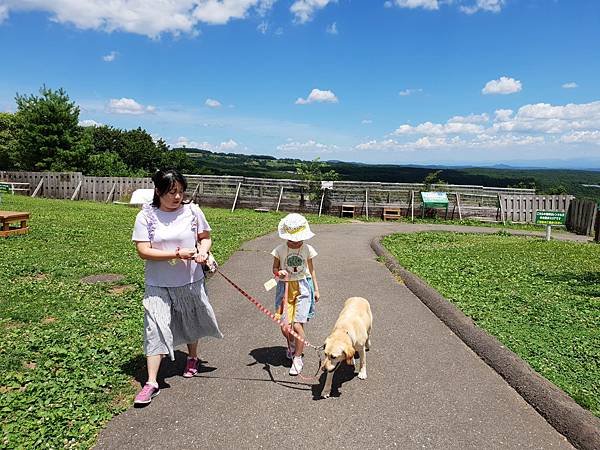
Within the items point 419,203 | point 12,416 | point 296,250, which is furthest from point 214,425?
point 419,203

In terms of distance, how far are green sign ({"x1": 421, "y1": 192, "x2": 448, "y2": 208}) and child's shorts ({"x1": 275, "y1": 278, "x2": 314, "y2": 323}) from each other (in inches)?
807

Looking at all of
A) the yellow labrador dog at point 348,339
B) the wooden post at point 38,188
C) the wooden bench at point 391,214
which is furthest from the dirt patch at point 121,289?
the wooden post at point 38,188

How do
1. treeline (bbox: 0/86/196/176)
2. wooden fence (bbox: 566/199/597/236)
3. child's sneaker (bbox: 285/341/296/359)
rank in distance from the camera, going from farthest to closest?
treeline (bbox: 0/86/196/176) < wooden fence (bbox: 566/199/597/236) < child's sneaker (bbox: 285/341/296/359)

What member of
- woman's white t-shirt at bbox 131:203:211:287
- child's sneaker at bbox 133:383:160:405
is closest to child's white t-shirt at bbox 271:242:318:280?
woman's white t-shirt at bbox 131:203:211:287

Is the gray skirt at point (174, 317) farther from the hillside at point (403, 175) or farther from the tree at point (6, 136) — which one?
the tree at point (6, 136)

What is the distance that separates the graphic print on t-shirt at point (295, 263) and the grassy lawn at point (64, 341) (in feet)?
6.31

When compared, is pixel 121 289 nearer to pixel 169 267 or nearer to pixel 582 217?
pixel 169 267

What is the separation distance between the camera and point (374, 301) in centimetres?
772

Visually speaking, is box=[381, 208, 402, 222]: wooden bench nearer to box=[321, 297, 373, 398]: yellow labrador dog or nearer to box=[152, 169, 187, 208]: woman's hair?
box=[321, 297, 373, 398]: yellow labrador dog

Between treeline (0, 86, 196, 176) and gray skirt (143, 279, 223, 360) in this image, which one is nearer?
gray skirt (143, 279, 223, 360)

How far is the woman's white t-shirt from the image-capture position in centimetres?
432

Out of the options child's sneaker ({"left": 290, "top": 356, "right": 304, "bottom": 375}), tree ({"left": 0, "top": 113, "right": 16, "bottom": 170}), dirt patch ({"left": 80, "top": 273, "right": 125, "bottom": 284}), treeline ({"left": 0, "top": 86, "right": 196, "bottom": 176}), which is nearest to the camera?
child's sneaker ({"left": 290, "top": 356, "right": 304, "bottom": 375})

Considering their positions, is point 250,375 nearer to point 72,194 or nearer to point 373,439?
point 373,439

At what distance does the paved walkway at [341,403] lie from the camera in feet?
12.0
